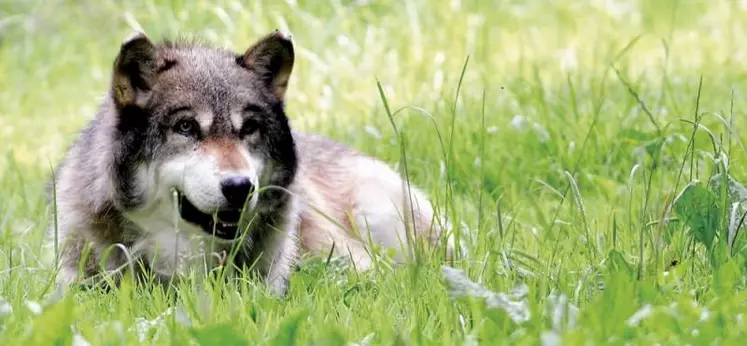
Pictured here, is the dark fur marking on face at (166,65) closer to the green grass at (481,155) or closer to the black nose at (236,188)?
the black nose at (236,188)

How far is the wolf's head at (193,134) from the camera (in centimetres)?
404

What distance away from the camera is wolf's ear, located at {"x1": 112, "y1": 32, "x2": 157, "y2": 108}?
422 cm

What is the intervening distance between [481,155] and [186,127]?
0.97 metres

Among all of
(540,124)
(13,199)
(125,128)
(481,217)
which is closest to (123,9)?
(13,199)

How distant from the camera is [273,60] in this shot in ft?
14.8

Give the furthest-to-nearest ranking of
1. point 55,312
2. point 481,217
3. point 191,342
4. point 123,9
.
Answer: point 123,9, point 481,217, point 191,342, point 55,312

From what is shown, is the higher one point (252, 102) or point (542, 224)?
point (252, 102)

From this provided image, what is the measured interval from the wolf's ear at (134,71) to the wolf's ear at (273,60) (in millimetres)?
358

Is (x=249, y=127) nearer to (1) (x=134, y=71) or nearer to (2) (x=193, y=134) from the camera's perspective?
(2) (x=193, y=134)

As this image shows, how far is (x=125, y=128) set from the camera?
4227 millimetres

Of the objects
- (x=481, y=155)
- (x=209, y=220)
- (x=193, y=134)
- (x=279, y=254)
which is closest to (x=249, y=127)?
(x=193, y=134)

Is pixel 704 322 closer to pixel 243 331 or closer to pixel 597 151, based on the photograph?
pixel 243 331

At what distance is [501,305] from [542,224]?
1.73m

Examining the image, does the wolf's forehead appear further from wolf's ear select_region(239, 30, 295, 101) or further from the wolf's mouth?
the wolf's mouth
